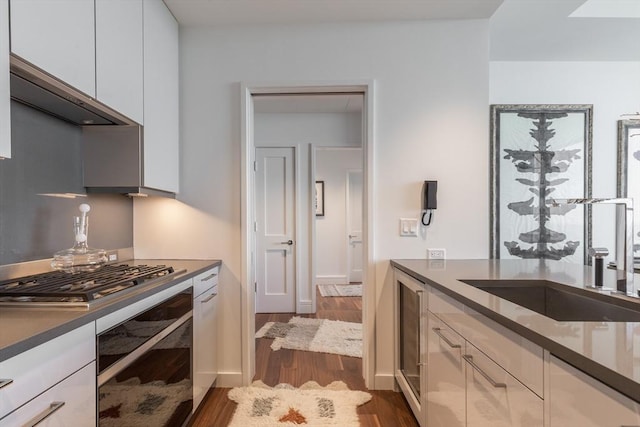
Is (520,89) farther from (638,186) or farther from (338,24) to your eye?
(338,24)

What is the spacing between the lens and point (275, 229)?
14.4 ft

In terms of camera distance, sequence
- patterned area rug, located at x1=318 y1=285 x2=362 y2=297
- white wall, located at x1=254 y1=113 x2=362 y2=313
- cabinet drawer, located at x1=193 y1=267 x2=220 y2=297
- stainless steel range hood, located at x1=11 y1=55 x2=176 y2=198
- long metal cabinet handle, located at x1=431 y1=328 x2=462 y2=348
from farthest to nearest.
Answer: patterned area rug, located at x1=318 y1=285 x2=362 y2=297 < white wall, located at x1=254 y1=113 x2=362 y2=313 < cabinet drawer, located at x1=193 y1=267 x2=220 y2=297 < stainless steel range hood, located at x1=11 y1=55 x2=176 y2=198 < long metal cabinet handle, located at x1=431 y1=328 x2=462 y2=348

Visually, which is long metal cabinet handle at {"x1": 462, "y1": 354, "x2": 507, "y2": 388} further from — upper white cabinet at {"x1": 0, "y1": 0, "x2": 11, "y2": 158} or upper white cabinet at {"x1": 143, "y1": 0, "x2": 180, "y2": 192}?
upper white cabinet at {"x1": 143, "y1": 0, "x2": 180, "y2": 192}

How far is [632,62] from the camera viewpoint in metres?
3.23

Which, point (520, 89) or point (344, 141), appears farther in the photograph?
point (344, 141)

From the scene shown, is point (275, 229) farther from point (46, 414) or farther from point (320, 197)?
point (46, 414)

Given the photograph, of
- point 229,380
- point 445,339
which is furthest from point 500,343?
point 229,380

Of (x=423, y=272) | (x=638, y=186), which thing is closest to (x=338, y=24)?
(x=423, y=272)

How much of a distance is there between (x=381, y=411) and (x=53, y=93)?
234 cm

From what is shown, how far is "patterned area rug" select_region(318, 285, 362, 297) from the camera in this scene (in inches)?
219

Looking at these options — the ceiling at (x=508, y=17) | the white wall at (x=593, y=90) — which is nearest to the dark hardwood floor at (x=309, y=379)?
the ceiling at (x=508, y=17)

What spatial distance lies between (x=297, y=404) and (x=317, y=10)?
2507 millimetres

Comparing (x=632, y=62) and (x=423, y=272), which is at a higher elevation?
(x=632, y=62)

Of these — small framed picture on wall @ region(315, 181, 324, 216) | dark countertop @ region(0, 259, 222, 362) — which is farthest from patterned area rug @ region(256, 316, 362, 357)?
small framed picture on wall @ region(315, 181, 324, 216)
